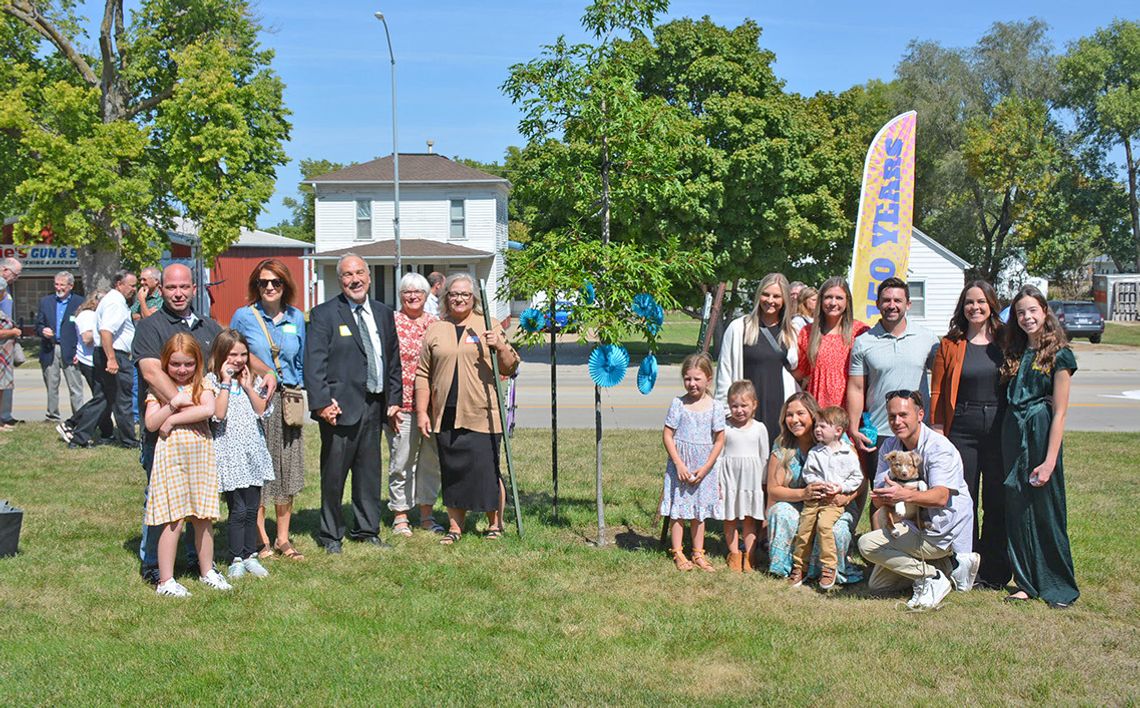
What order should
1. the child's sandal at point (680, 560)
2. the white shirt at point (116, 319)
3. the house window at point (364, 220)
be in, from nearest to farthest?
the child's sandal at point (680, 560) < the white shirt at point (116, 319) < the house window at point (364, 220)

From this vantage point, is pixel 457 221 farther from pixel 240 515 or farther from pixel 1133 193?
pixel 240 515

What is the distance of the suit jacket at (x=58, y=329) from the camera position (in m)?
12.6

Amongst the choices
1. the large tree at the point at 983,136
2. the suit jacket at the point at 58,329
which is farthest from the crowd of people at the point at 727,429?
the large tree at the point at 983,136

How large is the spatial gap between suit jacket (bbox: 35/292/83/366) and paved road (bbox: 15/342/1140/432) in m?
1.39

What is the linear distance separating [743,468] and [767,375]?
2.29ft

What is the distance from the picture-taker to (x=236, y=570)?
6.60 meters

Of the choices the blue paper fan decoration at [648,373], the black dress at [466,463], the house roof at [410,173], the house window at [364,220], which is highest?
the house roof at [410,173]

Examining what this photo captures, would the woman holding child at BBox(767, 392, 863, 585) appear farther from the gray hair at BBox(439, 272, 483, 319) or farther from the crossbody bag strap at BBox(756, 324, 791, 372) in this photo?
the gray hair at BBox(439, 272, 483, 319)

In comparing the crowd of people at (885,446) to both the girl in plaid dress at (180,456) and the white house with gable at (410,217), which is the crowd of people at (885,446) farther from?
the white house with gable at (410,217)

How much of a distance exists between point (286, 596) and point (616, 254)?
3.19 meters

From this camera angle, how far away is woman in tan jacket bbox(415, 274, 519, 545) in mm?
7406

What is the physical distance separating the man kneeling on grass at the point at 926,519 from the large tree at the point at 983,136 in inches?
1550

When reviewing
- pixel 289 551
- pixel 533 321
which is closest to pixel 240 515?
pixel 289 551

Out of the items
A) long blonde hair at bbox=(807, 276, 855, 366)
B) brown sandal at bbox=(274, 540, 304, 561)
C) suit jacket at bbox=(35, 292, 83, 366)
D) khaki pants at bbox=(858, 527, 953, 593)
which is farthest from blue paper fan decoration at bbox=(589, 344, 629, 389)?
suit jacket at bbox=(35, 292, 83, 366)
